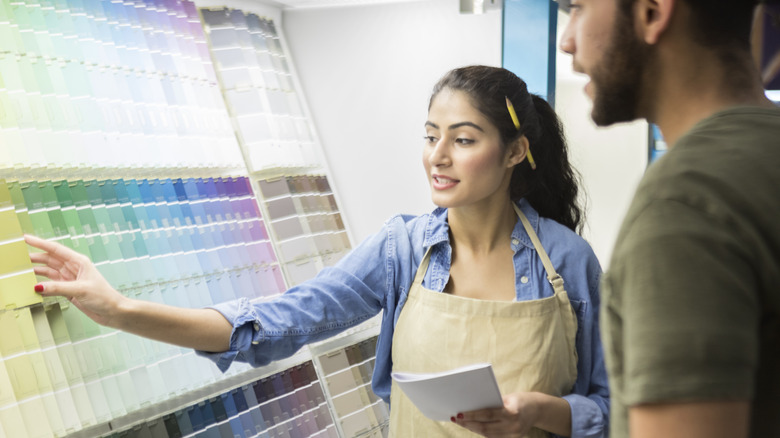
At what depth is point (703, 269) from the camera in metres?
0.69

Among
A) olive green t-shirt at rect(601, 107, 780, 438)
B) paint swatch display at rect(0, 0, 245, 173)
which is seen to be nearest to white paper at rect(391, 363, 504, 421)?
olive green t-shirt at rect(601, 107, 780, 438)

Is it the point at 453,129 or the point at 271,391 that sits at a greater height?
the point at 453,129

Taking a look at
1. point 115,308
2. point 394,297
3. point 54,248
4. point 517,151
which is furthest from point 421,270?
point 54,248

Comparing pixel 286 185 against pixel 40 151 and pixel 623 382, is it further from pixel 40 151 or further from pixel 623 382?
pixel 623 382

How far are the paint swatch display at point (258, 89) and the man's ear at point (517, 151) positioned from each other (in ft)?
3.61

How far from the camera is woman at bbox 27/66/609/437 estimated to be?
1.93m

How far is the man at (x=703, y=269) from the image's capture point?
687 millimetres

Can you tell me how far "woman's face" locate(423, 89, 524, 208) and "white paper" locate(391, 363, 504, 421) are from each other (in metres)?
0.58

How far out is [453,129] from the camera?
6.92 feet

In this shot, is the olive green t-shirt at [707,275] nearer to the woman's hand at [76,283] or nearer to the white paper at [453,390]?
the white paper at [453,390]

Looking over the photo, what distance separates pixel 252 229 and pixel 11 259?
1077 millimetres

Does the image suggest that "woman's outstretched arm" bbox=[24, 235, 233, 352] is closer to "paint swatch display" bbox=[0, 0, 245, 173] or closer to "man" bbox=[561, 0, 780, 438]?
"paint swatch display" bbox=[0, 0, 245, 173]

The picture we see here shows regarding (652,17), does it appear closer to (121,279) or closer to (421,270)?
(421,270)

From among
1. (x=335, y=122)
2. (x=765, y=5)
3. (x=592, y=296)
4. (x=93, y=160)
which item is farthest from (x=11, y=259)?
(x=335, y=122)
